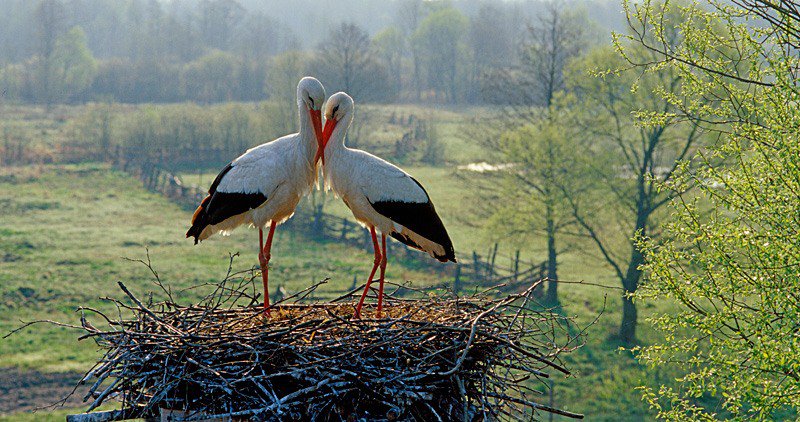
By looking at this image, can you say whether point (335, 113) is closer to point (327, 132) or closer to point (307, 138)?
point (327, 132)

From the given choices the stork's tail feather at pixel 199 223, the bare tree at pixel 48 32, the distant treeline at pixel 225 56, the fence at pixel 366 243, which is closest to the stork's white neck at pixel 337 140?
the stork's tail feather at pixel 199 223

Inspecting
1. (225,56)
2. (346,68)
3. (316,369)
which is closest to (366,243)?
(346,68)

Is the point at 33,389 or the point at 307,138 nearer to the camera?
the point at 307,138

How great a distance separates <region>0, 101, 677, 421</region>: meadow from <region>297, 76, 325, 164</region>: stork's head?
8786mm

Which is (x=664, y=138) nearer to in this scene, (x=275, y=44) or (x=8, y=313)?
(x=8, y=313)

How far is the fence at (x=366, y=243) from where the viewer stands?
88.6 ft

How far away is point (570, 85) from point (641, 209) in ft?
15.0

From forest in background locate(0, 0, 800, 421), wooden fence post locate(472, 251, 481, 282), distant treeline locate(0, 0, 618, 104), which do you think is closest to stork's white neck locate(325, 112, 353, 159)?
forest in background locate(0, 0, 800, 421)

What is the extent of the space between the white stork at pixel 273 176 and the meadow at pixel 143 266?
8454 millimetres

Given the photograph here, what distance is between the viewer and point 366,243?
30141 millimetres

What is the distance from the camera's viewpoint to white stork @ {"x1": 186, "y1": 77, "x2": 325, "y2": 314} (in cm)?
655

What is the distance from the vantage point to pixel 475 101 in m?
73.2

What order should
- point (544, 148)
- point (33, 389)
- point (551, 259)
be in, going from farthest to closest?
point (551, 259)
point (544, 148)
point (33, 389)

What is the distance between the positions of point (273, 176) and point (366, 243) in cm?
2366
